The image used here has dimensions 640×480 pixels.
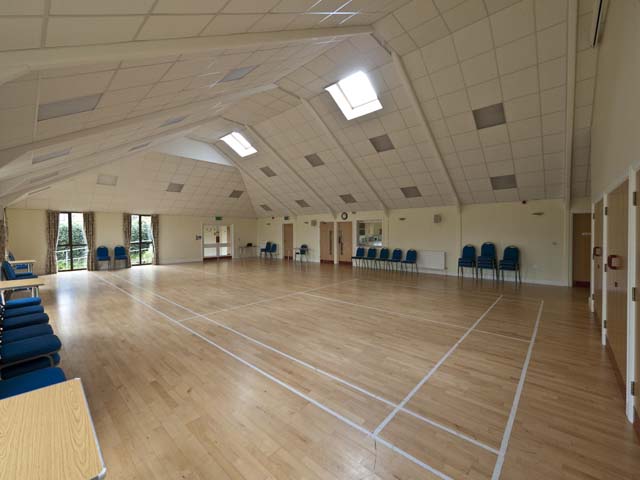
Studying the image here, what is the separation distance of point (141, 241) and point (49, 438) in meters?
13.9

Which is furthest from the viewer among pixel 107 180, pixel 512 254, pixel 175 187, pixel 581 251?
pixel 175 187

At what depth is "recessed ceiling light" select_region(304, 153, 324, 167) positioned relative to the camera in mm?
9266

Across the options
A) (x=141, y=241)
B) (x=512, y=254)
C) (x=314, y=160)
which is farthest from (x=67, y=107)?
(x=141, y=241)

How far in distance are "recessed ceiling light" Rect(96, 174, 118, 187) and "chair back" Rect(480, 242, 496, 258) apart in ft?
40.7

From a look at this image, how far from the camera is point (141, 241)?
42.2ft

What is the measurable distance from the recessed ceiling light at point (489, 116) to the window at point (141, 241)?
13.2m

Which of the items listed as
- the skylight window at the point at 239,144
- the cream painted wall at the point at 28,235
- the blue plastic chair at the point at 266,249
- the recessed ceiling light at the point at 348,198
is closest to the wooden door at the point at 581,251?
the recessed ceiling light at the point at 348,198

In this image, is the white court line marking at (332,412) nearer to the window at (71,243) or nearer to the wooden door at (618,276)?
the wooden door at (618,276)

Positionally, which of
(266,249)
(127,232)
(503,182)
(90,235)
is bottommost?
(266,249)

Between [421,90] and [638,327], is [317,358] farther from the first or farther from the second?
[421,90]

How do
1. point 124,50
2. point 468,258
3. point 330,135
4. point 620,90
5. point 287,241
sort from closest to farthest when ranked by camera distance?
point 124,50 → point 620,90 → point 330,135 → point 468,258 → point 287,241

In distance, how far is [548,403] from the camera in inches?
99.8

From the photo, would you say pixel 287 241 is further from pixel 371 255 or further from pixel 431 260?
pixel 431 260

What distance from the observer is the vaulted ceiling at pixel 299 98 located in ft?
6.00
